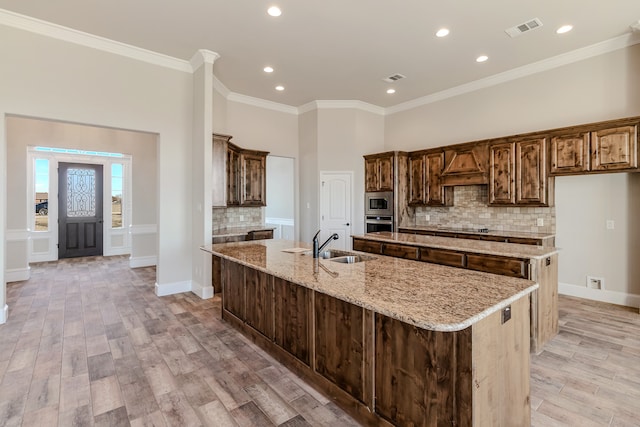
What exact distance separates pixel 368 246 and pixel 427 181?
227cm

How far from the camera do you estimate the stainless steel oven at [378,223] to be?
638cm

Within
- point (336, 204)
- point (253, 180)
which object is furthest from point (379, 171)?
point (253, 180)

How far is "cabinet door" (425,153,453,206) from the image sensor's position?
231 inches

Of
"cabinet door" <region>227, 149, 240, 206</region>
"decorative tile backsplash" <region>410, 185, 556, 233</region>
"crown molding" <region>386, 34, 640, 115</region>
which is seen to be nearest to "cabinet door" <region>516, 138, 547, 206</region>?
"decorative tile backsplash" <region>410, 185, 556, 233</region>

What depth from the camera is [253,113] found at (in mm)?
6512

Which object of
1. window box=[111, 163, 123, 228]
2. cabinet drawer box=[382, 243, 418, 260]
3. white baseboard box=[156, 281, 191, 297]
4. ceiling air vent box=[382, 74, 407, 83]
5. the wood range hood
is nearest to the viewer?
cabinet drawer box=[382, 243, 418, 260]

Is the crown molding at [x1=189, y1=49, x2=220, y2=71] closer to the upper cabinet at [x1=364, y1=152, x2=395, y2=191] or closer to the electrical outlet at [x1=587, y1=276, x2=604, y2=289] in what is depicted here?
the upper cabinet at [x1=364, y1=152, x2=395, y2=191]

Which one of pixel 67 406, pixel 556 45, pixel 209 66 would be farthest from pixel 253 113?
pixel 67 406

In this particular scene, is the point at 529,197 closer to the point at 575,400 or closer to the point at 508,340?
the point at 575,400

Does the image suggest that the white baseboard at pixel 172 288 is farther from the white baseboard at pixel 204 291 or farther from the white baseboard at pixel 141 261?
the white baseboard at pixel 141 261

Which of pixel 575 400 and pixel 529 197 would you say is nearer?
pixel 575 400

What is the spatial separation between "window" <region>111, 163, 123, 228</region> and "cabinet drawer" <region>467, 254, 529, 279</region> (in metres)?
8.54

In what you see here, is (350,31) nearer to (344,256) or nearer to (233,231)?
(344,256)

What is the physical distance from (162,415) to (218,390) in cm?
39
